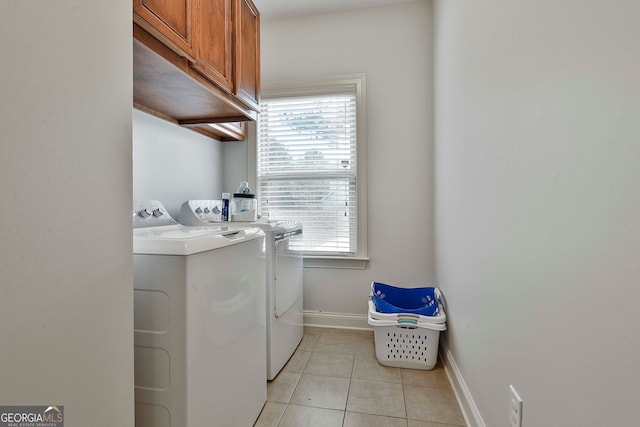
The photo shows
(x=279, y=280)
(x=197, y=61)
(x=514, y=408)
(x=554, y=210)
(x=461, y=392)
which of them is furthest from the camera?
(x=279, y=280)

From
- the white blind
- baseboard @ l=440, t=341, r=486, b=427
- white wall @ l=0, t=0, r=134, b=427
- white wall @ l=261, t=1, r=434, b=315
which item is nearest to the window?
the white blind

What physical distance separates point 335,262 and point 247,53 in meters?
1.75

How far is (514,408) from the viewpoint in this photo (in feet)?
3.09

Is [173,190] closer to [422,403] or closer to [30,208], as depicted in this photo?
[30,208]

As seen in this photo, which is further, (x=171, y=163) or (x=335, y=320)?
(x=335, y=320)

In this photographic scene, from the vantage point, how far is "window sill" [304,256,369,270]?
255cm

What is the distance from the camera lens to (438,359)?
209cm

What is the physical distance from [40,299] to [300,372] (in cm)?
166

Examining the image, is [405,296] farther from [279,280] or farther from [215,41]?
[215,41]

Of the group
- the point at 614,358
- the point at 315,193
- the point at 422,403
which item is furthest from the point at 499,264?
the point at 315,193

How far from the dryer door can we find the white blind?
0.40 meters

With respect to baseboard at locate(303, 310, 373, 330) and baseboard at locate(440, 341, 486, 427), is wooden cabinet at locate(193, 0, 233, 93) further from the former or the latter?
baseboard at locate(440, 341, 486, 427)

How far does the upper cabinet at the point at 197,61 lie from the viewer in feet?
3.96

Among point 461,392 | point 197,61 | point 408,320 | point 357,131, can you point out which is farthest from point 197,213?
point 461,392
